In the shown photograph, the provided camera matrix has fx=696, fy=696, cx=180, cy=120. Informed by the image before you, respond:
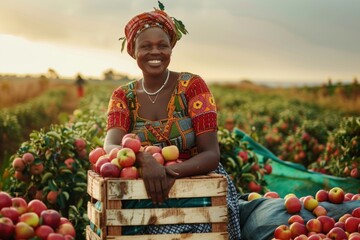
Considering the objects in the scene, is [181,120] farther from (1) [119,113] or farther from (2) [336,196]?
(2) [336,196]

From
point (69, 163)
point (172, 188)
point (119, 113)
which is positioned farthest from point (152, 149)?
point (69, 163)

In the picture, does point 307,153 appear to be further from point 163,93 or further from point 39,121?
point 39,121

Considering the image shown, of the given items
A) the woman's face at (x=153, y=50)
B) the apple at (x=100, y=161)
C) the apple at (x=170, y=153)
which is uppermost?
the woman's face at (x=153, y=50)

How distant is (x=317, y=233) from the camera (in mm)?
5039

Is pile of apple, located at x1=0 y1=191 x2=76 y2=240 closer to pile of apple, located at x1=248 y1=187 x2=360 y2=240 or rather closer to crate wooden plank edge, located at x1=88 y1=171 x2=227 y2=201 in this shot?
crate wooden plank edge, located at x1=88 y1=171 x2=227 y2=201

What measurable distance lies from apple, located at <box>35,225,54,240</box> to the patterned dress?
1.78 meters

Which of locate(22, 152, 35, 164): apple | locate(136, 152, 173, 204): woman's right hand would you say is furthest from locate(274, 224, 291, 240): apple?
locate(22, 152, 35, 164): apple

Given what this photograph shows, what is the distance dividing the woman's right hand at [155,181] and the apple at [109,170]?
17 cm

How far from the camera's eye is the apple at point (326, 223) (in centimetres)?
508

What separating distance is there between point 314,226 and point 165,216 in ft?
3.86

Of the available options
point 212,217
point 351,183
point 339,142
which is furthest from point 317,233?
point 339,142

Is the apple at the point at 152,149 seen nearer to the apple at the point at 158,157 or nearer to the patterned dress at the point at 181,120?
the apple at the point at 158,157

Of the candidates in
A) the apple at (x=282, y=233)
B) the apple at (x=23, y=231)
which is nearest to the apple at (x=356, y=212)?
the apple at (x=282, y=233)

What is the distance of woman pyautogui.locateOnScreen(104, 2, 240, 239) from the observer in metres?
5.16
